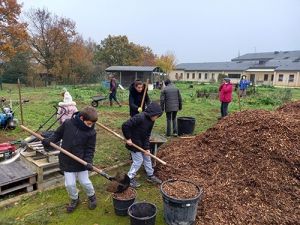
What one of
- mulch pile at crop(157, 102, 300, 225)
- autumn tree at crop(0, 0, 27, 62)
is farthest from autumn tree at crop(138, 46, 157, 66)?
mulch pile at crop(157, 102, 300, 225)

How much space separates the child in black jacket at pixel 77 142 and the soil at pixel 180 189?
1.13 meters

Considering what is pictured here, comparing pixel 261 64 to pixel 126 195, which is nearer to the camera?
pixel 126 195

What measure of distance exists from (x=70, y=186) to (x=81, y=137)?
2.54 ft

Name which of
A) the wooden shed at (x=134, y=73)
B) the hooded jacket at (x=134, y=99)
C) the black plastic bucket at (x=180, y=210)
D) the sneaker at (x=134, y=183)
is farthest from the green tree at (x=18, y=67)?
the black plastic bucket at (x=180, y=210)

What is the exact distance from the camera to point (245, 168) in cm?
476

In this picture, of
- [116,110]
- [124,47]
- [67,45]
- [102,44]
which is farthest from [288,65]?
[116,110]

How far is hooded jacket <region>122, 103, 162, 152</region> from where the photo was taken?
4.67 meters

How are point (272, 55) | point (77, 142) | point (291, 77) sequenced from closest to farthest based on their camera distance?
point (77, 142)
point (291, 77)
point (272, 55)

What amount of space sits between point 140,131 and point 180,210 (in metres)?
1.59

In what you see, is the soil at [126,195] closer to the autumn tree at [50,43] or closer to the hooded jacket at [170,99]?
the hooded jacket at [170,99]

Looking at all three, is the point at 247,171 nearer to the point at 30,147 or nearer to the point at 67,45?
the point at 30,147

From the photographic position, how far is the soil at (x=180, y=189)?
3.83 m

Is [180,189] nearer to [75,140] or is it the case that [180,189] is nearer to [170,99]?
[75,140]

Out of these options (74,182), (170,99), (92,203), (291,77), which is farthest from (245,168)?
(291,77)
